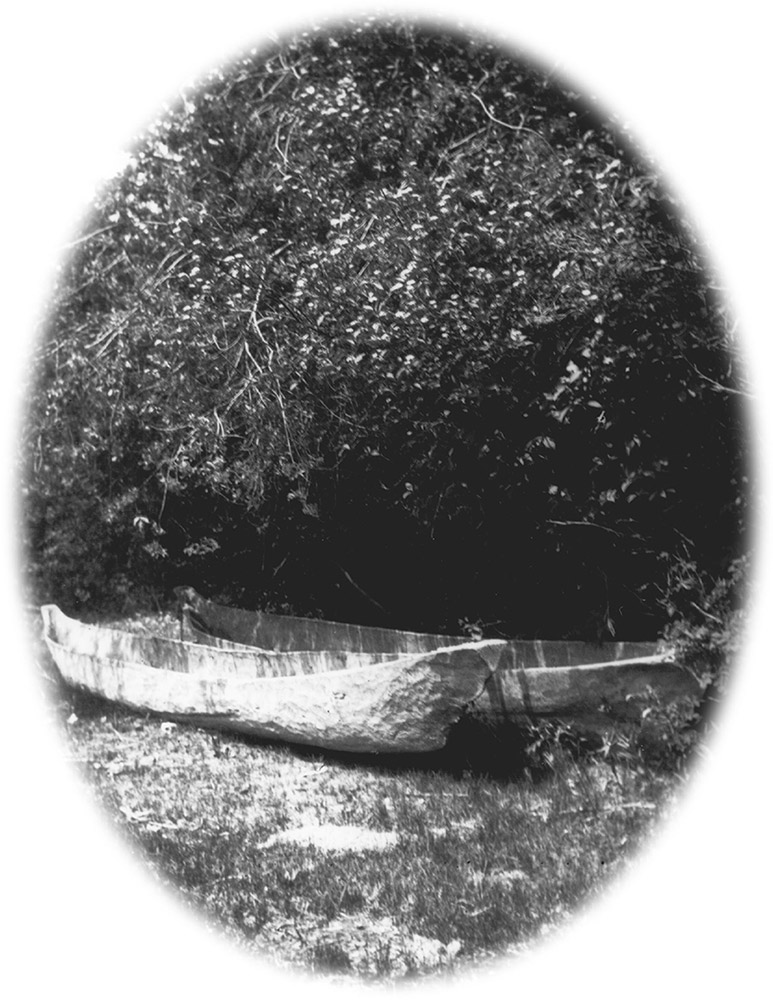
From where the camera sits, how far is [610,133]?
18.4ft

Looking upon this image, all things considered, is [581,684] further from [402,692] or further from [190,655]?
[190,655]

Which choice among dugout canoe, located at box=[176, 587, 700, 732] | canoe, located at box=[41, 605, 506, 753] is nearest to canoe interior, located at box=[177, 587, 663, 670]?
dugout canoe, located at box=[176, 587, 700, 732]

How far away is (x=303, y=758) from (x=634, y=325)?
2920 mm

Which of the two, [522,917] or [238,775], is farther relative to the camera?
[238,775]

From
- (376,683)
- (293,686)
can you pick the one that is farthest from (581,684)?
(293,686)

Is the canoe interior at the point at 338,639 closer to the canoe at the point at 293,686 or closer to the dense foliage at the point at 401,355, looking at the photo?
the dense foliage at the point at 401,355

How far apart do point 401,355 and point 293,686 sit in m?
2.08

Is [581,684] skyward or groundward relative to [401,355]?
groundward

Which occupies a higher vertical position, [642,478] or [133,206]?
[133,206]

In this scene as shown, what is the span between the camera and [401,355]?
247 inches

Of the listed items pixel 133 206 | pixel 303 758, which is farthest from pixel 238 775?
pixel 133 206

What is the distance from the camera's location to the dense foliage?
520cm

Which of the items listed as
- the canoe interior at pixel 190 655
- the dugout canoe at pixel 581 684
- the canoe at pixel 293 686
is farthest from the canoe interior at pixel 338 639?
the canoe at pixel 293 686

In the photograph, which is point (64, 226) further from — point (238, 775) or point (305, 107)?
point (238, 775)
